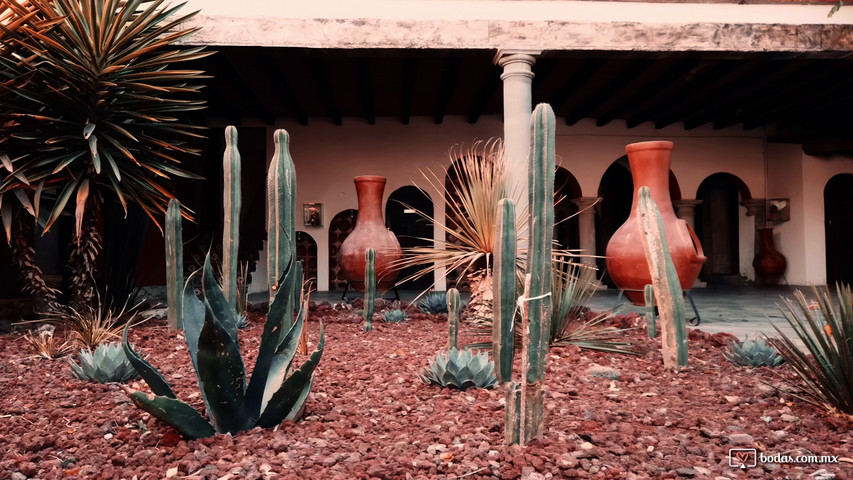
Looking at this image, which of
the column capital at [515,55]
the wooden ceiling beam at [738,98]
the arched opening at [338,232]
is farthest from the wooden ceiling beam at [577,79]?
the arched opening at [338,232]

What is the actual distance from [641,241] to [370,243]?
8.14 feet

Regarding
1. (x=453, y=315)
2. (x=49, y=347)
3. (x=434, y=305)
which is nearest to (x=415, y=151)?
(x=434, y=305)

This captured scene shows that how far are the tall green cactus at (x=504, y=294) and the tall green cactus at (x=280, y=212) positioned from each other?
3.32 ft

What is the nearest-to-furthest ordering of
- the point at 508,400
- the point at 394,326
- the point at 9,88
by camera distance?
the point at 508,400, the point at 9,88, the point at 394,326

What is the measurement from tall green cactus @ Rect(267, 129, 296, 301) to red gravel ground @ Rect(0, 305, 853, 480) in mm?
523

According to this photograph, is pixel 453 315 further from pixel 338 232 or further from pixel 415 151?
pixel 338 232

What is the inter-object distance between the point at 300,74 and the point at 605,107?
417 centimetres

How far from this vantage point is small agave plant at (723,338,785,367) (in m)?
2.85

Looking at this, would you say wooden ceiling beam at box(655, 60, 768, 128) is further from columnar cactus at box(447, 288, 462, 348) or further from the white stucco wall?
columnar cactus at box(447, 288, 462, 348)

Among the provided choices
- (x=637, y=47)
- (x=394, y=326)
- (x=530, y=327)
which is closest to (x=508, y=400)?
(x=530, y=327)

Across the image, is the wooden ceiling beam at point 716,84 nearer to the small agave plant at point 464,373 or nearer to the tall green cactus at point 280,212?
the tall green cactus at point 280,212

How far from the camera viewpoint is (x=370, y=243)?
5.66 m

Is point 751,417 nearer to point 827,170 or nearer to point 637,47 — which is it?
point 637,47

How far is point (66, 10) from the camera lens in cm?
414
